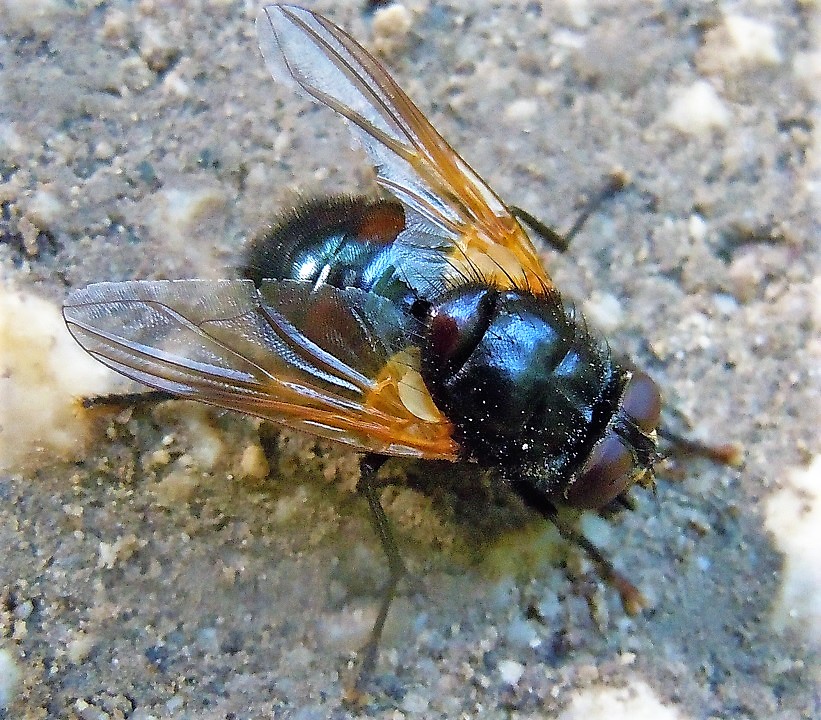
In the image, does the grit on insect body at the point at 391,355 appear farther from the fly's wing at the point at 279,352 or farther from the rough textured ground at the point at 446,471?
the rough textured ground at the point at 446,471

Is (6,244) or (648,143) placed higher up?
(648,143)

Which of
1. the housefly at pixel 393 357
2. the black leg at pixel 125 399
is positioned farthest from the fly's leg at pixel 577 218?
the black leg at pixel 125 399

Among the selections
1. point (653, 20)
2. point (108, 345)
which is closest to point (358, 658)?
point (108, 345)

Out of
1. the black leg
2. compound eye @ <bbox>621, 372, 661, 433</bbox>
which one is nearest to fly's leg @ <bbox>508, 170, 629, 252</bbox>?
compound eye @ <bbox>621, 372, 661, 433</bbox>

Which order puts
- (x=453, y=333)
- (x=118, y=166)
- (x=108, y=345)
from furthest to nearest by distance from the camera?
(x=118, y=166) < (x=453, y=333) < (x=108, y=345)

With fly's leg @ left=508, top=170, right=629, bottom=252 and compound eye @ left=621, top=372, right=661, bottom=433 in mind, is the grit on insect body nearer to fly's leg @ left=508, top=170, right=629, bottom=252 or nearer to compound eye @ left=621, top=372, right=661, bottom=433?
compound eye @ left=621, top=372, right=661, bottom=433

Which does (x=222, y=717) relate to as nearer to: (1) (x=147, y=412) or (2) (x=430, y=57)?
(1) (x=147, y=412)
